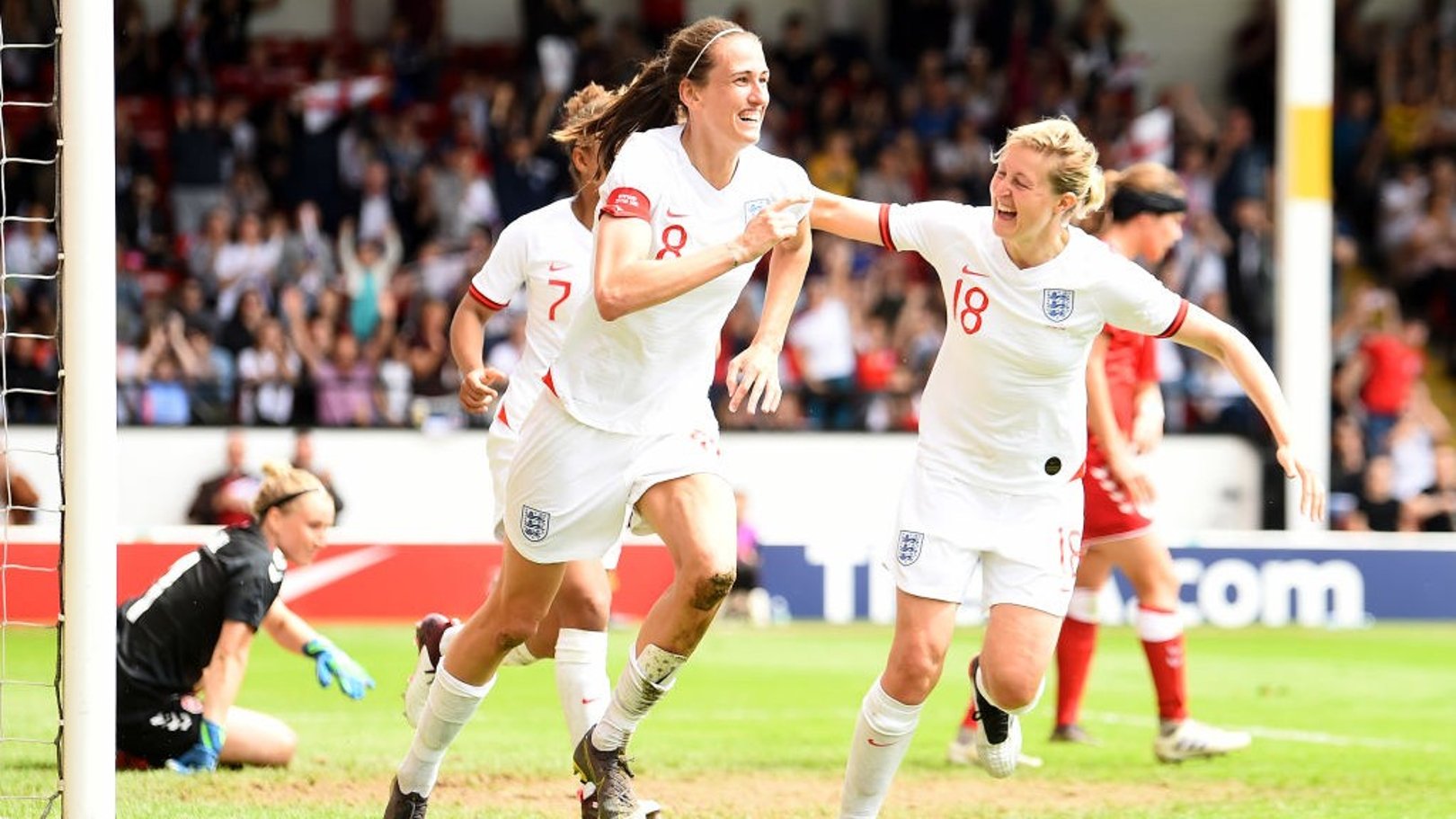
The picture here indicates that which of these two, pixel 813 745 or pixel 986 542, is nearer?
pixel 986 542

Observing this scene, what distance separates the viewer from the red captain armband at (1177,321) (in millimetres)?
6402

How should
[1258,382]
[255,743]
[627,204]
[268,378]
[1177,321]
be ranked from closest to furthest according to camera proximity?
1. [627,204]
2. [1258,382]
3. [1177,321]
4. [255,743]
5. [268,378]

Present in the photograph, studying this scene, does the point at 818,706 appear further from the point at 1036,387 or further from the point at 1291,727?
the point at 1036,387

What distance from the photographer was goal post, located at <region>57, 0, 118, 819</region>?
5809mm

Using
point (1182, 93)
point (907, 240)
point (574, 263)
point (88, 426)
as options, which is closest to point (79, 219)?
point (88, 426)

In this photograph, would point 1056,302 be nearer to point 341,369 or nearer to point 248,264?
point 341,369

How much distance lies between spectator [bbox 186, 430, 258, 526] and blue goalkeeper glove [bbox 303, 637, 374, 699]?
928cm

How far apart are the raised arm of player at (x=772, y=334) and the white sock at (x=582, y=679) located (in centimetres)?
128

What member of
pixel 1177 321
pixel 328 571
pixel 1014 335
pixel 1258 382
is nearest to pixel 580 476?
pixel 1014 335

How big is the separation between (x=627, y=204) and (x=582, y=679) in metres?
1.92

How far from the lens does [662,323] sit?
19.8 feet

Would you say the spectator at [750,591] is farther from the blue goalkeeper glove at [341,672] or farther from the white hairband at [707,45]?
the white hairband at [707,45]

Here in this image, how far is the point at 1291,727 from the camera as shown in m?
10.6

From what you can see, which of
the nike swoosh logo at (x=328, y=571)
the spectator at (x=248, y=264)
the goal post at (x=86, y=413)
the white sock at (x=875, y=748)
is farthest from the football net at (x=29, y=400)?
the white sock at (x=875, y=748)
